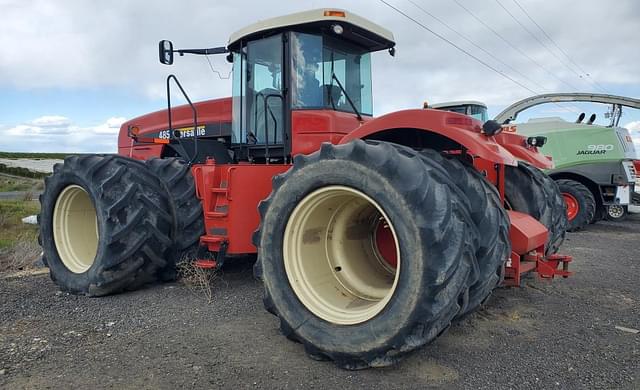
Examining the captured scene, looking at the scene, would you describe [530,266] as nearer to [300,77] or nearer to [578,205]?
[300,77]

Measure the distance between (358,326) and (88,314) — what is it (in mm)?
2400

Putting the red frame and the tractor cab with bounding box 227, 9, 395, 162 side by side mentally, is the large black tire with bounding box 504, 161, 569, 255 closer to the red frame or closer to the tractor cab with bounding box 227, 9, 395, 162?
the red frame

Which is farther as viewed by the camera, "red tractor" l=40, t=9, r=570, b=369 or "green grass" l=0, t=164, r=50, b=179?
"green grass" l=0, t=164, r=50, b=179

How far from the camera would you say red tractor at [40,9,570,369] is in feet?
9.22

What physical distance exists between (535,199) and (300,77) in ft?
7.80

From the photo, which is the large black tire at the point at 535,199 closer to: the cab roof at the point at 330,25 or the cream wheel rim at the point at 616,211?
the cab roof at the point at 330,25

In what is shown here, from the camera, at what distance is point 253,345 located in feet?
11.3

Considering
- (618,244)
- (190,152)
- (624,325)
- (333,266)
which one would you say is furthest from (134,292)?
(618,244)

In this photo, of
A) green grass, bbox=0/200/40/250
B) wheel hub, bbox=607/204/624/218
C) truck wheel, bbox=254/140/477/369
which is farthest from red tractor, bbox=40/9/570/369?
wheel hub, bbox=607/204/624/218

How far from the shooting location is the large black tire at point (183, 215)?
4711 millimetres

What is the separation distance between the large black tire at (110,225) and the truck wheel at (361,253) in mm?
1516

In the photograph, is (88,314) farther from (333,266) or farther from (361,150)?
(361,150)

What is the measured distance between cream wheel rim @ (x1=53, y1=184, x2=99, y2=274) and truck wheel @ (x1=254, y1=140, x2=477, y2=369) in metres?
2.49

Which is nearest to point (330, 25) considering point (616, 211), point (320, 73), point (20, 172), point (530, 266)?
point (320, 73)
